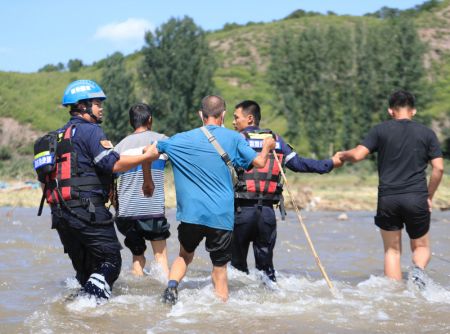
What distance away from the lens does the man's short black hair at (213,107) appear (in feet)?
22.5

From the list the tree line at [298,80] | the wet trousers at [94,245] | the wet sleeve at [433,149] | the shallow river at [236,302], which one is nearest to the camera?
the shallow river at [236,302]

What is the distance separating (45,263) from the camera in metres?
10.3

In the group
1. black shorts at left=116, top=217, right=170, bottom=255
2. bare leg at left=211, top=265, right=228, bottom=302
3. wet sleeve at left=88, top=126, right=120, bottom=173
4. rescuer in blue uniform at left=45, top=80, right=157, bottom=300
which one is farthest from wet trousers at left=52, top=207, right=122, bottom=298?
black shorts at left=116, top=217, right=170, bottom=255

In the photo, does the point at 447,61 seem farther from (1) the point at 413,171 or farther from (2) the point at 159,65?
(1) the point at 413,171

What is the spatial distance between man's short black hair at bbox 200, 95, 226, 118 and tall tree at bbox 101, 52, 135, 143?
4187cm

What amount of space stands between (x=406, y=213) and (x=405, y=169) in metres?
0.46

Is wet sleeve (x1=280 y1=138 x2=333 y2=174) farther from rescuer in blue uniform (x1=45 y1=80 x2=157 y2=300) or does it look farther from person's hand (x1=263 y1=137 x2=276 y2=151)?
rescuer in blue uniform (x1=45 y1=80 x2=157 y2=300)

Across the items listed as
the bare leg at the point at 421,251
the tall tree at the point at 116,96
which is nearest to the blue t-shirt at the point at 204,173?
the bare leg at the point at 421,251

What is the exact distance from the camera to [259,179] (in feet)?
25.6

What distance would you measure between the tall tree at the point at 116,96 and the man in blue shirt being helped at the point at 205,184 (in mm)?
42058

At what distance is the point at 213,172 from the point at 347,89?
4508 centimetres

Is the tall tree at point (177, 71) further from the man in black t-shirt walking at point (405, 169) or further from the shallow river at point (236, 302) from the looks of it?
the man in black t-shirt walking at point (405, 169)

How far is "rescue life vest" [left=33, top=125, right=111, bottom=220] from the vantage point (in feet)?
21.4

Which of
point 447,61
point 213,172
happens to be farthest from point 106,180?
point 447,61
